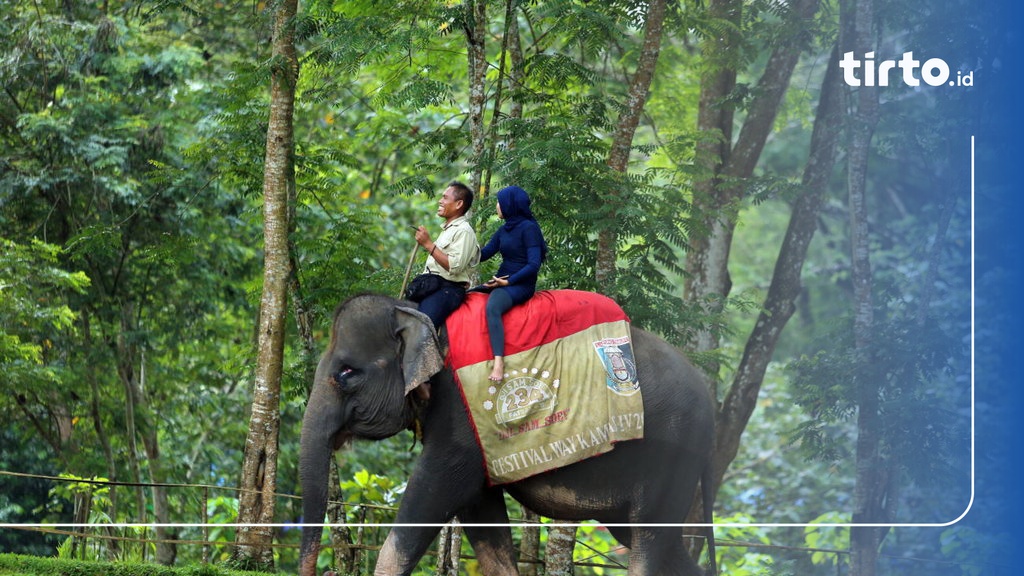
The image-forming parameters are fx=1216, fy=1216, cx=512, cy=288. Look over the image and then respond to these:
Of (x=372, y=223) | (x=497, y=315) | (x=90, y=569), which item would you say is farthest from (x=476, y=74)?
(x=90, y=569)

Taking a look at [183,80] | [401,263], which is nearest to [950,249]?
[401,263]

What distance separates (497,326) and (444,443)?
0.68 m

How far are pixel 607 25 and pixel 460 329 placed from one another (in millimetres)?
3422

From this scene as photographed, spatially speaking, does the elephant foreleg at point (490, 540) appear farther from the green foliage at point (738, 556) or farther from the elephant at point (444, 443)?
the green foliage at point (738, 556)

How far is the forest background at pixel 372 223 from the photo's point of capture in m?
9.09

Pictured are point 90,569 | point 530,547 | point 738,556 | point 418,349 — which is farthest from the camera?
point 738,556

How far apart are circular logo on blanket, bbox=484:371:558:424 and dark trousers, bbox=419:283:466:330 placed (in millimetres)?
469

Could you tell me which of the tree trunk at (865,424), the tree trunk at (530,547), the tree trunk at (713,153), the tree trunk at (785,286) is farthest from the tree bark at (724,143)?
the tree trunk at (530,547)

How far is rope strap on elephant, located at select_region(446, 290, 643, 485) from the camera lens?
6066 mm

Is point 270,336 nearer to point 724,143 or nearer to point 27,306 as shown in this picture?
point 27,306

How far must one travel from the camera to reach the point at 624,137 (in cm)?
858

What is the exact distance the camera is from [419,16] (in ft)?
29.1

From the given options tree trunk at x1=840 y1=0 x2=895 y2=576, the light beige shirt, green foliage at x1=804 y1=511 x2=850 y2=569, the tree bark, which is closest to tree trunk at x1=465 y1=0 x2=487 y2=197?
the light beige shirt

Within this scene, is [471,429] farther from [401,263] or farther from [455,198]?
[401,263]
